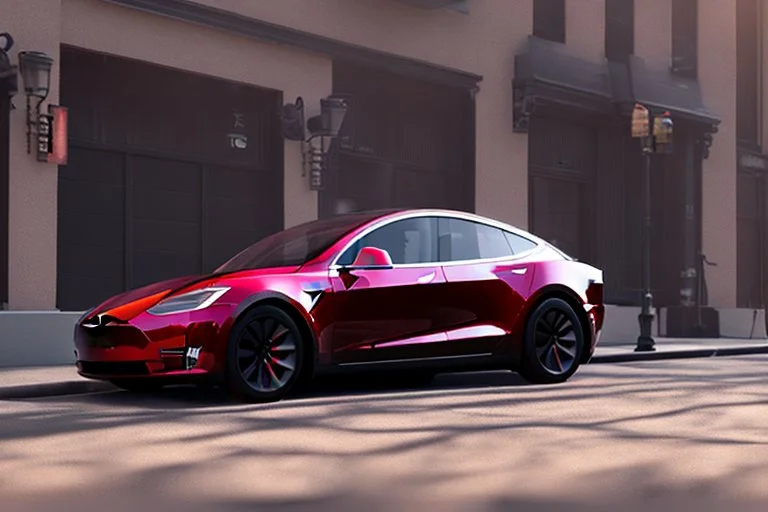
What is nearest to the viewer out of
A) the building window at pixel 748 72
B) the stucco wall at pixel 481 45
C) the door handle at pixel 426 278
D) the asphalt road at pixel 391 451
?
the asphalt road at pixel 391 451

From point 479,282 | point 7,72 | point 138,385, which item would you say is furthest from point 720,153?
point 138,385

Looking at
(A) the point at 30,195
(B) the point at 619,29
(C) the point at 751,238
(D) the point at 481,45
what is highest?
(B) the point at 619,29

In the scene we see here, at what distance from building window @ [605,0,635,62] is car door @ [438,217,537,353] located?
571 inches

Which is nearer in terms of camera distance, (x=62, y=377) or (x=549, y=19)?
(x=62, y=377)

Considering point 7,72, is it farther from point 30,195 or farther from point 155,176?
point 155,176

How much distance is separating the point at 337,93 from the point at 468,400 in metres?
9.70

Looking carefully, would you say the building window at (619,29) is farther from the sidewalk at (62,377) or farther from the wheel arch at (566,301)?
the wheel arch at (566,301)

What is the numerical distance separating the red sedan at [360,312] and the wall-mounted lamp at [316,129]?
6.26 meters

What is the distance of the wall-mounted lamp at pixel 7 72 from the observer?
15.3 metres

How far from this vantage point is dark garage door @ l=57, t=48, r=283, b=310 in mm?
16641

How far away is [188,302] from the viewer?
10.5 meters

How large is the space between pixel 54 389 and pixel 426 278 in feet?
11.0

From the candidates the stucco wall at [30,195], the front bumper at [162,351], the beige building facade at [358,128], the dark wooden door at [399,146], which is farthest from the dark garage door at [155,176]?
the front bumper at [162,351]

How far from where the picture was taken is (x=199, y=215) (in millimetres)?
18281
